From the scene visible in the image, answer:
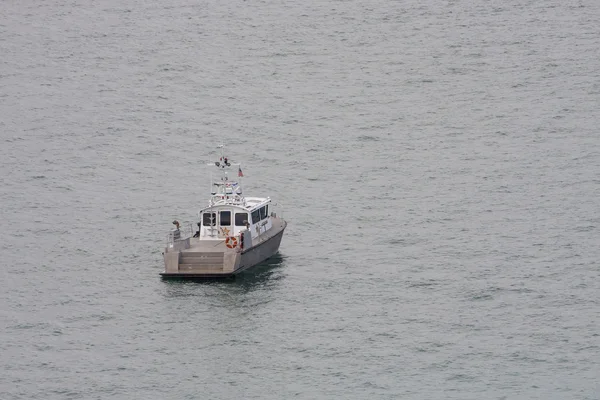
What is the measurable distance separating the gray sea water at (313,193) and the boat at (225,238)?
1249 mm

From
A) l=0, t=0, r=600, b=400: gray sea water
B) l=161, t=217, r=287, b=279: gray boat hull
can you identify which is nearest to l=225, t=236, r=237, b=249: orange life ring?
l=161, t=217, r=287, b=279: gray boat hull

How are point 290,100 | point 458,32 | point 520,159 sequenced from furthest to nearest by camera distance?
1. point 458,32
2. point 290,100
3. point 520,159

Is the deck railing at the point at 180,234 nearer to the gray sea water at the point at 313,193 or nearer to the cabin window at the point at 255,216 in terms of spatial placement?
the gray sea water at the point at 313,193

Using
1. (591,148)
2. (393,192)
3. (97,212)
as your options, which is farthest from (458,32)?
(97,212)

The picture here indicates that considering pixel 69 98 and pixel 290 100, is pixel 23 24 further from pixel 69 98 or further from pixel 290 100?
pixel 290 100

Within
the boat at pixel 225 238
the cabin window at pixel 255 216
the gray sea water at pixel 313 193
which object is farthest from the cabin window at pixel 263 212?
the gray sea water at pixel 313 193

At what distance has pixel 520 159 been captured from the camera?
4419 inches

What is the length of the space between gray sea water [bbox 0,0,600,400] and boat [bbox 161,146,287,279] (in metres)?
1.25

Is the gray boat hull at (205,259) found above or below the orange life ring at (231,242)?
below

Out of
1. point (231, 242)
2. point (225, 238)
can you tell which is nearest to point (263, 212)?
point (225, 238)

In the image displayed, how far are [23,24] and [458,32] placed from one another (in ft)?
155

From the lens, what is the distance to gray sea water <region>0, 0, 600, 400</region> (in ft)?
245

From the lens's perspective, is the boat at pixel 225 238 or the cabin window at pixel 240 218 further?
the cabin window at pixel 240 218

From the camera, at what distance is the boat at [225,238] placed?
86.2 m
